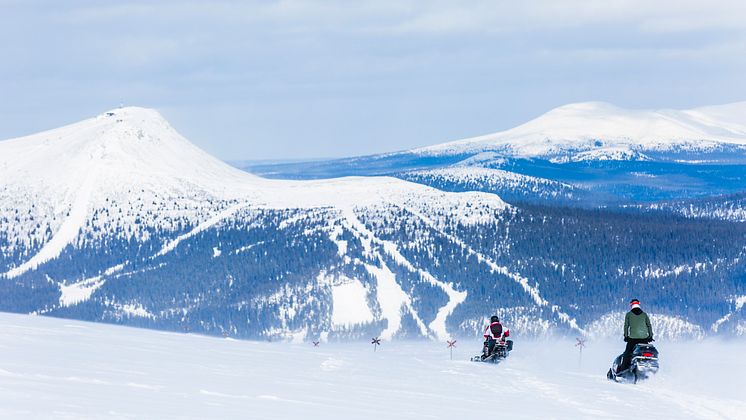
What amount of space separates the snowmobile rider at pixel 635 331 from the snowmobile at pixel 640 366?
0.95ft

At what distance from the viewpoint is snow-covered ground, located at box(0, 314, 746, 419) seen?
99.3ft

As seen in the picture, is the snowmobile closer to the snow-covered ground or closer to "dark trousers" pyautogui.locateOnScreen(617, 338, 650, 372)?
"dark trousers" pyautogui.locateOnScreen(617, 338, 650, 372)

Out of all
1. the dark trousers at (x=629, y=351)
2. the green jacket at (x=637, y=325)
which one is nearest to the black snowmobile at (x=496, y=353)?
the dark trousers at (x=629, y=351)

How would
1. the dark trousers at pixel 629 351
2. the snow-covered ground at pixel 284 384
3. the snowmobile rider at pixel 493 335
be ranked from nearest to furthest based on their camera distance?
1. the snow-covered ground at pixel 284 384
2. the dark trousers at pixel 629 351
3. the snowmobile rider at pixel 493 335

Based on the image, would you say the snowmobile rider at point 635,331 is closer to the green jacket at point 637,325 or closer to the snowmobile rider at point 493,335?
the green jacket at point 637,325

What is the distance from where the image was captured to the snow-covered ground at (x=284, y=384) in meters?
30.3

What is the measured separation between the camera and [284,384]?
36750 mm

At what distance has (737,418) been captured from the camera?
36500 millimetres

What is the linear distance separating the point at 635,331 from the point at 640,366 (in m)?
1.57

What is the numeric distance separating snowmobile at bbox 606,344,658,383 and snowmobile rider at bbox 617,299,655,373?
29 centimetres

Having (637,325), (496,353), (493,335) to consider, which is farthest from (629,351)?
(493,335)

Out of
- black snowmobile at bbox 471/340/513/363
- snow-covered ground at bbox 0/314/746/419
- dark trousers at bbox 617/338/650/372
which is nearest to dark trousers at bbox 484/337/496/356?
black snowmobile at bbox 471/340/513/363

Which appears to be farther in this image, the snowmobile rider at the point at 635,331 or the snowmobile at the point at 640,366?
the snowmobile rider at the point at 635,331

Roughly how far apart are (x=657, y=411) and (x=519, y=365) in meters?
16.1
